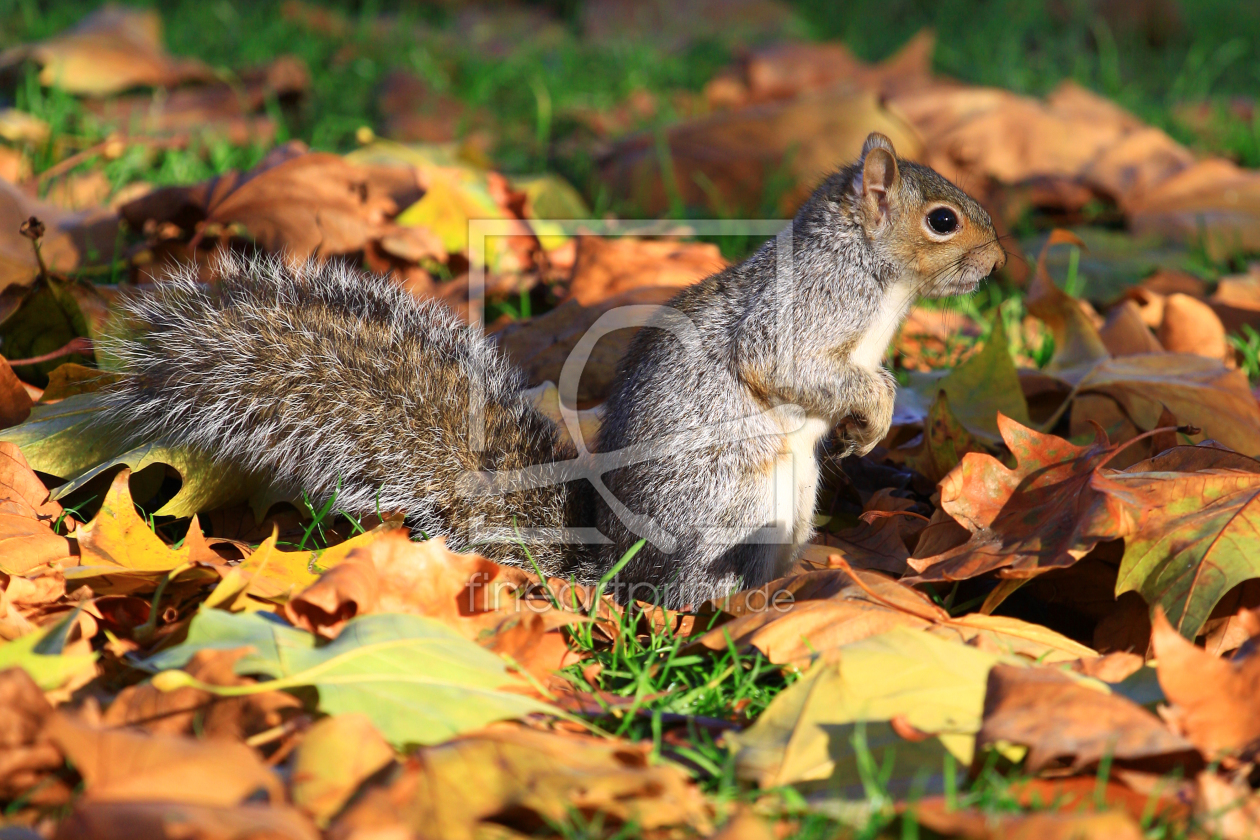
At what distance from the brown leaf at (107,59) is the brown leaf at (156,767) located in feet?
9.99

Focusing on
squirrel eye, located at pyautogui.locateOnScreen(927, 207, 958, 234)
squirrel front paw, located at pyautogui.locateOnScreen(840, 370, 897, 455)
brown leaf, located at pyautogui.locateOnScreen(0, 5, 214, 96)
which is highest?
brown leaf, located at pyautogui.locateOnScreen(0, 5, 214, 96)

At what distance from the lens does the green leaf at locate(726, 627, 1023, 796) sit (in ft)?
3.84

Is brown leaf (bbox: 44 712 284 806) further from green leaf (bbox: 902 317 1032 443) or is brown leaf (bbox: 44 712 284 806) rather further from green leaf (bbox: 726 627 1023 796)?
green leaf (bbox: 902 317 1032 443)

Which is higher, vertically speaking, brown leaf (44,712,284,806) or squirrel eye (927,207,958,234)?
squirrel eye (927,207,958,234)

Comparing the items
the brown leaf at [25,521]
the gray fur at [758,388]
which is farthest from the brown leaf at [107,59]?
the gray fur at [758,388]

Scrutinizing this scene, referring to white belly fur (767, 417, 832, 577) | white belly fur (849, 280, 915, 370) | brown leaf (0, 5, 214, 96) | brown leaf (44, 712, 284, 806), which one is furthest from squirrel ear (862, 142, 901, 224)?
brown leaf (0, 5, 214, 96)

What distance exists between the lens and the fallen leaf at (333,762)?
106cm

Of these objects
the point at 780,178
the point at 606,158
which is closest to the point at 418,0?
the point at 606,158

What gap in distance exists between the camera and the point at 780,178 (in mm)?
3387

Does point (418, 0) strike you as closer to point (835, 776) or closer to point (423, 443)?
point (423, 443)

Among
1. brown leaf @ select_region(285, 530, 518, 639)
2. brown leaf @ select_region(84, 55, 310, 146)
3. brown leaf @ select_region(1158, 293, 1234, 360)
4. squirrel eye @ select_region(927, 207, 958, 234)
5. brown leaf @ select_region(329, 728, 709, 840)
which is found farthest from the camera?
brown leaf @ select_region(84, 55, 310, 146)

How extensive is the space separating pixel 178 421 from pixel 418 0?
4433 mm

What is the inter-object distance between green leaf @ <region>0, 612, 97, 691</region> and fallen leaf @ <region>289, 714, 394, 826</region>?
0.90 feet

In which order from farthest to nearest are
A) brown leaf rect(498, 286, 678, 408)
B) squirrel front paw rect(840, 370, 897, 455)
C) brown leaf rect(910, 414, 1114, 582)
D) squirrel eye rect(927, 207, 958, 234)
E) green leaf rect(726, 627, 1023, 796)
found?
1. brown leaf rect(498, 286, 678, 408)
2. squirrel eye rect(927, 207, 958, 234)
3. squirrel front paw rect(840, 370, 897, 455)
4. brown leaf rect(910, 414, 1114, 582)
5. green leaf rect(726, 627, 1023, 796)
